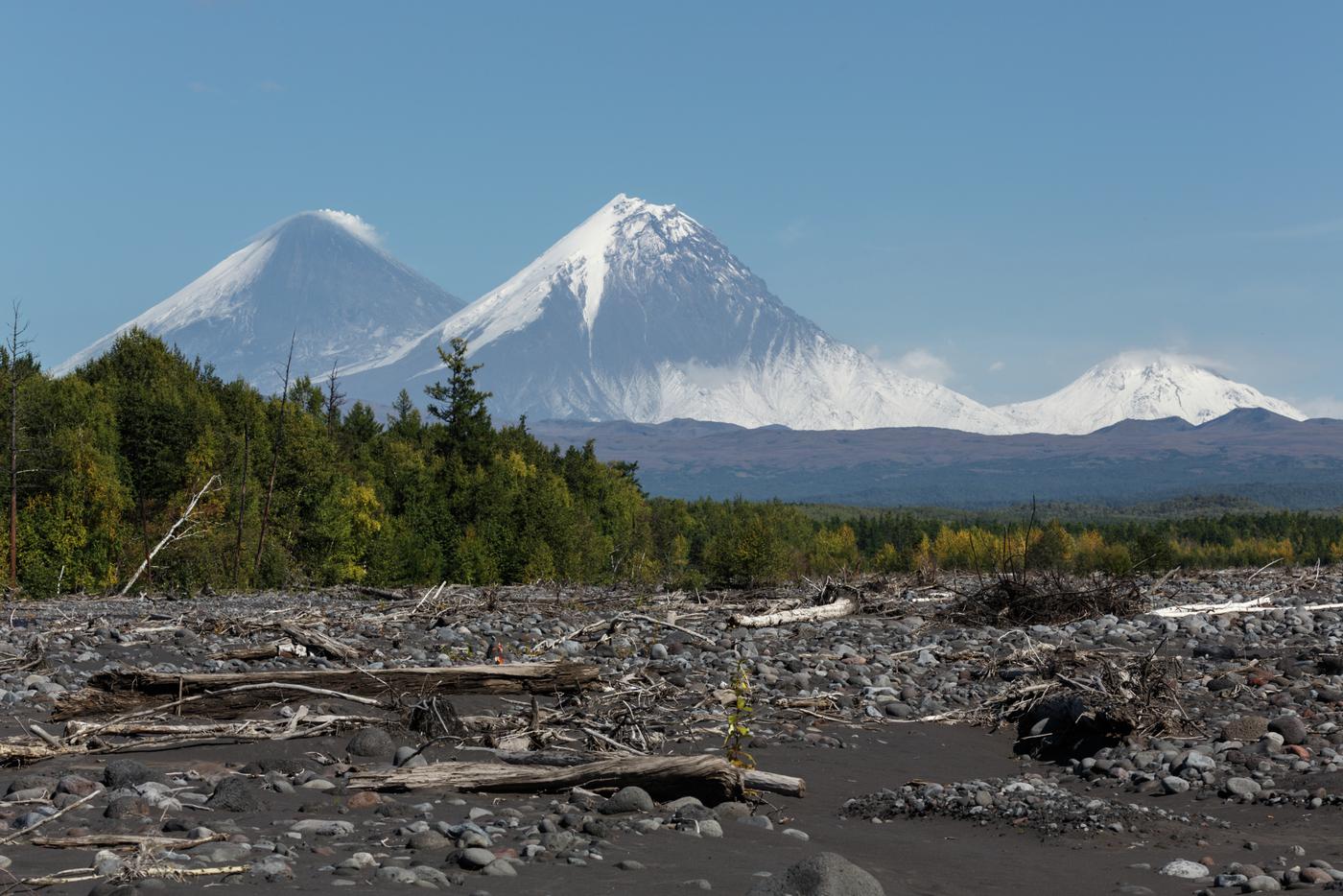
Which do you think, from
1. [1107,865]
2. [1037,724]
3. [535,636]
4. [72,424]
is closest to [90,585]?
[72,424]

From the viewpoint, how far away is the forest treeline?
43.4m

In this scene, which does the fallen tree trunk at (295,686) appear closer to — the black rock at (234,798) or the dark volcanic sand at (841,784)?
the dark volcanic sand at (841,784)

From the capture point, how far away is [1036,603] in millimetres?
20062

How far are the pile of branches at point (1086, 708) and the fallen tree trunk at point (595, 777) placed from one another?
161 inches

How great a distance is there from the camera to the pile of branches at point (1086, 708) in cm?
1091

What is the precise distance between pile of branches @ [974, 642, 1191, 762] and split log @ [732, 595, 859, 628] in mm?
7086

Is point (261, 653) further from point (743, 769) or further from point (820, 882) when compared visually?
point (820, 882)

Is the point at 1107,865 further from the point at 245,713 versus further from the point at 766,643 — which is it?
the point at 766,643

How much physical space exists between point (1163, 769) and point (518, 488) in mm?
65390

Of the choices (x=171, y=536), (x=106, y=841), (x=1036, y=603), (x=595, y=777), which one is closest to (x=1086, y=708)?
(x=595, y=777)

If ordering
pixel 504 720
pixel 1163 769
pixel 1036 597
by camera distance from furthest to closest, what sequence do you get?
1. pixel 1036 597
2. pixel 504 720
3. pixel 1163 769

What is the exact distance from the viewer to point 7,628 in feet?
58.5

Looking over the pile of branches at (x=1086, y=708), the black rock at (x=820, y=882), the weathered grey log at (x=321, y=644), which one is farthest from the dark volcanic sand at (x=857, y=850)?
the weathered grey log at (x=321, y=644)

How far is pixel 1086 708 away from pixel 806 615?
32.2 ft
